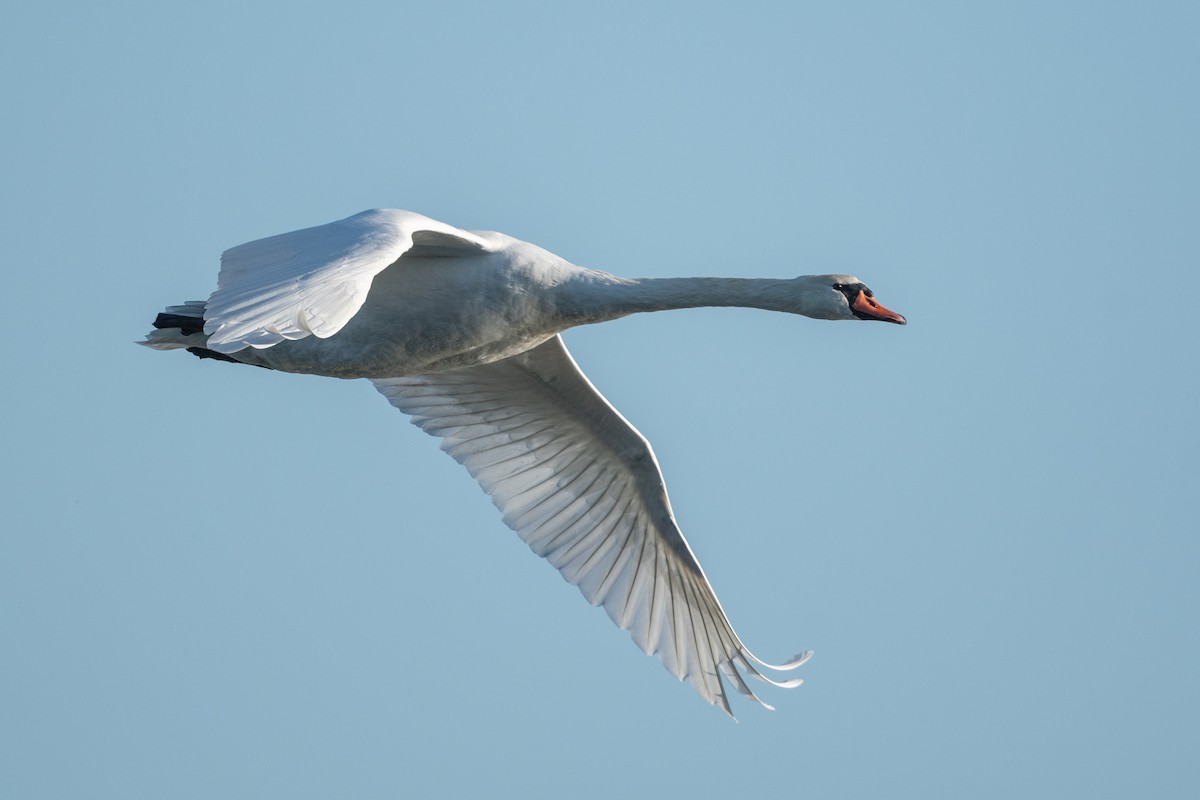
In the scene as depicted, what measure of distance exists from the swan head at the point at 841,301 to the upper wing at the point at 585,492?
2494 mm

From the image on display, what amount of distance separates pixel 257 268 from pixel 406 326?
1612 millimetres

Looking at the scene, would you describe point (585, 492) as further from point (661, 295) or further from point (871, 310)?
point (871, 310)

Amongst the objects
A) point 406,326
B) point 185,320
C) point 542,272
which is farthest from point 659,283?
point 185,320

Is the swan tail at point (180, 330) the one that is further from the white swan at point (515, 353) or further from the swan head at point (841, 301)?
the swan head at point (841, 301)

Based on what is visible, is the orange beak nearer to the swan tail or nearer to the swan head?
the swan head

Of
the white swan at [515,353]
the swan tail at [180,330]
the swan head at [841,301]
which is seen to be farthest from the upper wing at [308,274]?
the swan head at [841,301]

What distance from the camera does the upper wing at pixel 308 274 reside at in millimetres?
10398

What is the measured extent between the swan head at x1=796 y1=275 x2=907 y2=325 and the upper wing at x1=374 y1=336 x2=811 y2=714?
249 centimetres

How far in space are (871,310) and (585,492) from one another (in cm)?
347

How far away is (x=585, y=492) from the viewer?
15789 millimetres

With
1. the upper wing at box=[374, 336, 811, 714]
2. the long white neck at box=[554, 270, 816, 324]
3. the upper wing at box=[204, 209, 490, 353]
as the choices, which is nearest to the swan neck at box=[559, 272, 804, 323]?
the long white neck at box=[554, 270, 816, 324]

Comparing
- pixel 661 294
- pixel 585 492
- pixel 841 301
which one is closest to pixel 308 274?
pixel 661 294

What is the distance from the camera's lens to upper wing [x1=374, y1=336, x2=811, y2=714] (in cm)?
1541

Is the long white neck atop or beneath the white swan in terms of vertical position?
atop
